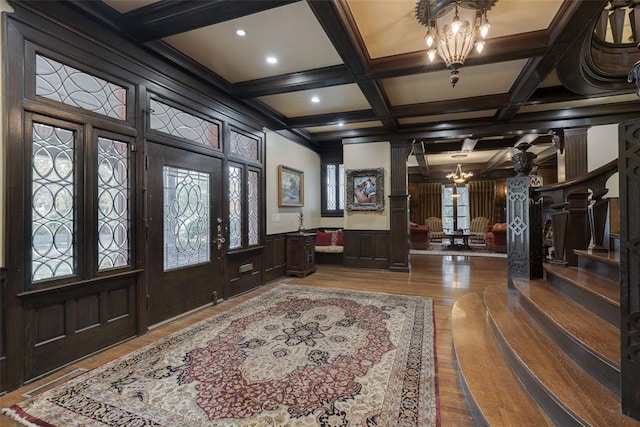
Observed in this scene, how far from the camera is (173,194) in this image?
3486 millimetres

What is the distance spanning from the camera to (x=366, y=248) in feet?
21.4

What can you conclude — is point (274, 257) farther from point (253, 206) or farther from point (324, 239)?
point (324, 239)

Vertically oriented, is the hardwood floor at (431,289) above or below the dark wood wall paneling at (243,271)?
below

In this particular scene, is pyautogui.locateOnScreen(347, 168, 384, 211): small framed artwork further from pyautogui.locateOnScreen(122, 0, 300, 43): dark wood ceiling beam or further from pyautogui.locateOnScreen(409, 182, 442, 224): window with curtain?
pyautogui.locateOnScreen(409, 182, 442, 224): window with curtain

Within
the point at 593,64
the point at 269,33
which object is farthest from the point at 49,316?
the point at 593,64

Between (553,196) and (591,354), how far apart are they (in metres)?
1.87

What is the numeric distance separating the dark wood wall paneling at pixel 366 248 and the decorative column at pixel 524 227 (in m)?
3.24

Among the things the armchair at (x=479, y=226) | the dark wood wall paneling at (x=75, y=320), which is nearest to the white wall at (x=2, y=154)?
the dark wood wall paneling at (x=75, y=320)

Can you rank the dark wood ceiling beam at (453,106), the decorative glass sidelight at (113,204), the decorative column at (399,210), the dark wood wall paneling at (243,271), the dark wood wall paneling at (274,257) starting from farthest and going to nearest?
the decorative column at (399,210)
the dark wood wall paneling at (274,257)
the dark wood ceiling beam at (453,106)
the dark wood wall paneling at (243,271)
the decorative glass sidelight at (113,204)

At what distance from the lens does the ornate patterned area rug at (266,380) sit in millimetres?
1768

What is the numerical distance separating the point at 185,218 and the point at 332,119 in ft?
10.6

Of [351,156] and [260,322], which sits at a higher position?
[351,156]

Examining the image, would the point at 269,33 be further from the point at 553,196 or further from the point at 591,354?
the point at 591,354

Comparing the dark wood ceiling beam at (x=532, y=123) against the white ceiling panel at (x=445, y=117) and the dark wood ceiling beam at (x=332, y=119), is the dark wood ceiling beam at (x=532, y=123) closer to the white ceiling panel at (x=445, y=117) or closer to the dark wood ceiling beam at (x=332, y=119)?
the white ceiling panel at (x=445, y=117)
